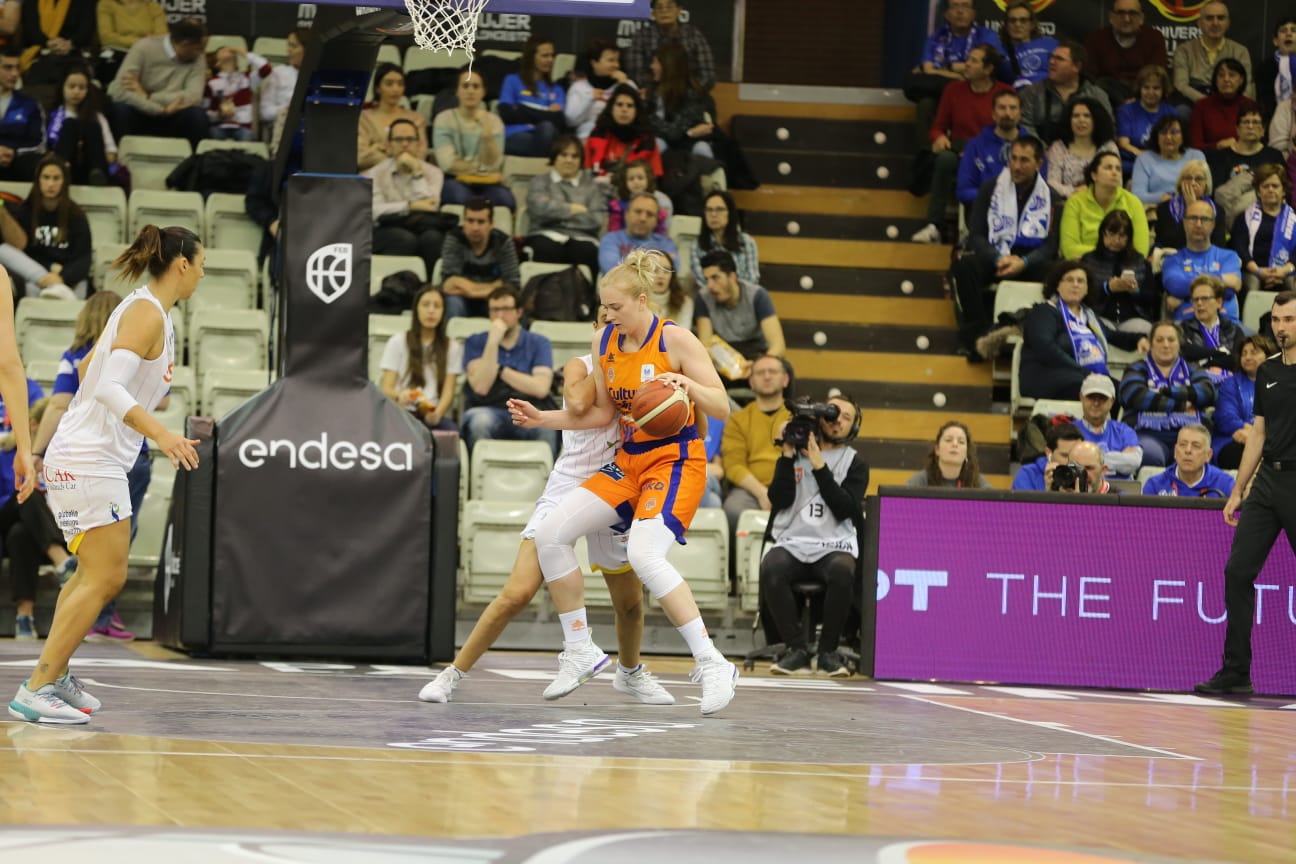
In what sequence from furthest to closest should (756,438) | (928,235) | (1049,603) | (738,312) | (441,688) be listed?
(928,235) → (738,312) → (756,438) → (1049,603) → (441,688)

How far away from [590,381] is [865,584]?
129 inches

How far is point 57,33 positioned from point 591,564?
31.9 feet

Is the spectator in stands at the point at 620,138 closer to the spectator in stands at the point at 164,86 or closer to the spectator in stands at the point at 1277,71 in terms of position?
the spectator in stands at the point at 164,86

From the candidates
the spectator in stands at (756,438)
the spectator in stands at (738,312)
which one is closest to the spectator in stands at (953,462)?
the spectator in stands at (756,438)

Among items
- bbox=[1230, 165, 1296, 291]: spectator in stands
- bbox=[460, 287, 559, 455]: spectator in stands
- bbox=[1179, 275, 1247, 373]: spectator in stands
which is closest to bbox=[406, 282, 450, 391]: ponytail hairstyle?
bbox=[460, 287, 559, 455]: spectator in stands

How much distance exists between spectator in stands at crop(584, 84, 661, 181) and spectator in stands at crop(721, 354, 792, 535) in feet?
10.6

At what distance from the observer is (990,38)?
16.2 metres

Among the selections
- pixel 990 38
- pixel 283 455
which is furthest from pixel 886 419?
pixel 283 455

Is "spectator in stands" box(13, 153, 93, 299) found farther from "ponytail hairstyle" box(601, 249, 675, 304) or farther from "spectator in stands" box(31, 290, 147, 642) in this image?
"ponytail hairstyle" box(601, 249, 675, 304)

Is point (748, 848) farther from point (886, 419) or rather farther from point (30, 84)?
point (30, 84)

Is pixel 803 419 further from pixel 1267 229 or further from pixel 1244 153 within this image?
pixel 1244 153

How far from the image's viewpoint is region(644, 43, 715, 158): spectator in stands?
14.8m

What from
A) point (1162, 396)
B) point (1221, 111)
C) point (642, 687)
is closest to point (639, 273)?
point (642, 687)

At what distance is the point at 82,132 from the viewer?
44.0 ft
